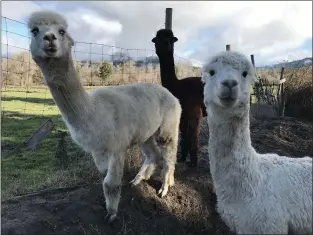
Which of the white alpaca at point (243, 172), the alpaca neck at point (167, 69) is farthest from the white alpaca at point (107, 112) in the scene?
the white alpaca at point (243, 172)

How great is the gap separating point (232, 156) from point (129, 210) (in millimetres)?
2375

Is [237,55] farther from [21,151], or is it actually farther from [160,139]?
[21,151]

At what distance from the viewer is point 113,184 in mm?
5203

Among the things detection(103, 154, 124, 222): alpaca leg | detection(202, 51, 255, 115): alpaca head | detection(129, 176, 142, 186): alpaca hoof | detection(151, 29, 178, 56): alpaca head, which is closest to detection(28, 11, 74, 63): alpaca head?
detection(103, 154, 124, 222): alpaca leg

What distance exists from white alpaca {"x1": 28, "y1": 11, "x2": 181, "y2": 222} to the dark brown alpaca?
0.61 meters

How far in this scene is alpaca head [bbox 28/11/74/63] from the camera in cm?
440

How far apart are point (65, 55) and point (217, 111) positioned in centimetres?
190

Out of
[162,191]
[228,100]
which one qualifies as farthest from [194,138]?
[228,100]

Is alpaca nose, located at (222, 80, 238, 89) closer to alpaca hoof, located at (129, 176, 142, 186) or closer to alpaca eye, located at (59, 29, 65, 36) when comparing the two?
alpaca eye, located at (59, 29, 65, 36)

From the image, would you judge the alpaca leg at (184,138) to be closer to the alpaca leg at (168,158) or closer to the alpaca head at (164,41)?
the alpaca leg at (168,158)

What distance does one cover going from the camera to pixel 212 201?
263 inches

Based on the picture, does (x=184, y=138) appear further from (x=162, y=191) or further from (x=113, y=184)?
(x=113, y=184)

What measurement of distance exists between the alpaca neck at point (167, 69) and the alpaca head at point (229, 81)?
3410 mm

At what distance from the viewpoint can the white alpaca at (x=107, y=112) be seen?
4551mm
